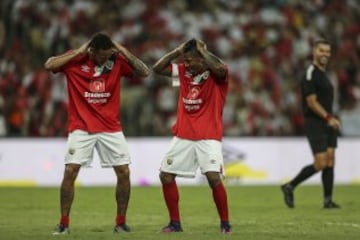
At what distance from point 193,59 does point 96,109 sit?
50.7 inches

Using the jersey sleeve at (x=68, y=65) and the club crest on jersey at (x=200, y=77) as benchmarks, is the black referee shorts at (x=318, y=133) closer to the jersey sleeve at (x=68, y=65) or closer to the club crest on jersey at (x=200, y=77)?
the club crest on jersey at (x=200, y=77)

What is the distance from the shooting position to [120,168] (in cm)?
1192

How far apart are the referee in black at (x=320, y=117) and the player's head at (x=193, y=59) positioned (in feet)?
15.0

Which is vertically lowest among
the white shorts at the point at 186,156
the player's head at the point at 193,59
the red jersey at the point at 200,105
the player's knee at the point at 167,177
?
the player's knee at the point at 167,177

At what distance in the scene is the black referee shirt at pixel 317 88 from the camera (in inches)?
630

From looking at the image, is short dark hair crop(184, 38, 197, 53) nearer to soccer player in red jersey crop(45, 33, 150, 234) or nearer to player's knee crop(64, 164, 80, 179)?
soccer player in red jersey crop(45, 33, 150, 234)

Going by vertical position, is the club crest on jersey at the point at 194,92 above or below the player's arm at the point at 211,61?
below

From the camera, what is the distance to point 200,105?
11914 millimetres

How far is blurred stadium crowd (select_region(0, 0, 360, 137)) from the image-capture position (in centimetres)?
2325

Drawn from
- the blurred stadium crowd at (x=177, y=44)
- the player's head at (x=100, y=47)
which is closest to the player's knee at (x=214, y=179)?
the player's head at (x=100, y=47)

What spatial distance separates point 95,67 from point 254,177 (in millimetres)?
11625

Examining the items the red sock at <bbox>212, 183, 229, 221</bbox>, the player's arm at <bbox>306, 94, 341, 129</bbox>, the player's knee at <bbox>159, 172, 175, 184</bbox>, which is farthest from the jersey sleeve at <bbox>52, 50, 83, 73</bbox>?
the player's arm at <bbox>306, 94, 341, 129</bbox>

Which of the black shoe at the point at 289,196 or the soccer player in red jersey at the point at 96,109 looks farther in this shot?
the black shoe at the point at 289,196

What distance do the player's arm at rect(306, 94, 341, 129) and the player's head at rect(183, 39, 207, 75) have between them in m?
4.52
